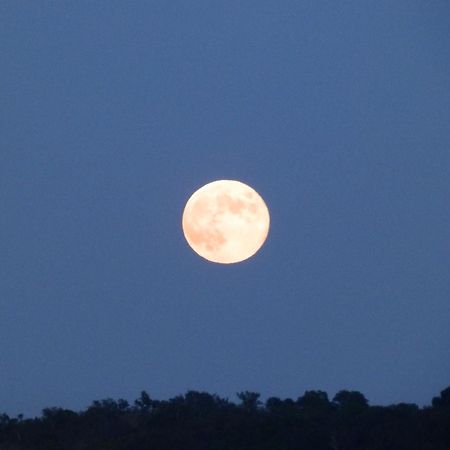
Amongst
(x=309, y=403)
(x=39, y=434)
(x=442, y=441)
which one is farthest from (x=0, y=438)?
(x=442, y=441)

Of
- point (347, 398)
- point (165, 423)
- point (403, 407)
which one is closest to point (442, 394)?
point (347, 398)

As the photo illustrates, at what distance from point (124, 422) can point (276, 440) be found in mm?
6642

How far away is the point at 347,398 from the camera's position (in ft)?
115

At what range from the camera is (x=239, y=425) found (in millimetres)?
30234

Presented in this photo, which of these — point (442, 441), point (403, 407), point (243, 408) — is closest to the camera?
point (442, 441)

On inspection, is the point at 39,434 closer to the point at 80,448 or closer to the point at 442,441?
the point at 80,448

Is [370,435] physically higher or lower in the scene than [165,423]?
lower

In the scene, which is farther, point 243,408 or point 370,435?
point 243,408

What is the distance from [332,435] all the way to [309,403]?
7.33m

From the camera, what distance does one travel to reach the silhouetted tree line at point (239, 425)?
91.5 ft

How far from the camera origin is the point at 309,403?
3541 centimetres

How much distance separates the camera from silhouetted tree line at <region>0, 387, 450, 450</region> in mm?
27875

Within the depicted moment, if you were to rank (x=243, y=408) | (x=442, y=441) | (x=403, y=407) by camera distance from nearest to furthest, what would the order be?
(x=442, y=441)
(x=403, y=407)
(x=243, y=408)

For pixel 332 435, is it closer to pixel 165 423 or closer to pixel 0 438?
pixel 165 423
